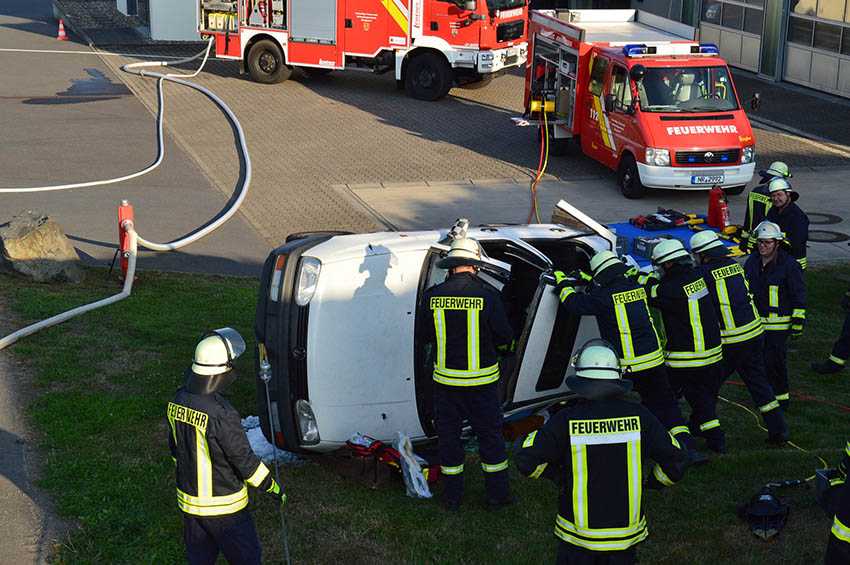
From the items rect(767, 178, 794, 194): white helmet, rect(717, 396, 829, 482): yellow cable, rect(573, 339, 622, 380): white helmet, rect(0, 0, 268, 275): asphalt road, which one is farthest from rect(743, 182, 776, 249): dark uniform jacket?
rect(573, 339, 622, 380): white helmet

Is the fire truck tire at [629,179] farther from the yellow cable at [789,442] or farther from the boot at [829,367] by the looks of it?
the yellow cable at [789,442]

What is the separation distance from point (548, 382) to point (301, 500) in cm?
199

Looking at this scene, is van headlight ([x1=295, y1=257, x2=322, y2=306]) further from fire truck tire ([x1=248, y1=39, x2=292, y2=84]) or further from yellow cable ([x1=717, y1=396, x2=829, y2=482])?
fire truck tire ([x1=248, y1=39, x2=292, y2=84])

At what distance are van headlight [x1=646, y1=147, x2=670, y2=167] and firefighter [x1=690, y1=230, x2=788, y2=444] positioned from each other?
7.44m

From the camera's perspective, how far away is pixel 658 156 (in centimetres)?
1545

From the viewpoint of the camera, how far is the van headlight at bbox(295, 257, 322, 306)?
7180 mm

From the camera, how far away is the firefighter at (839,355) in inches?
379

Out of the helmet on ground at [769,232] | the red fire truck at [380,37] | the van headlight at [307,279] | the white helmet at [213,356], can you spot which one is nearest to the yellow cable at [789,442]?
the helmet on ground at [769,232]

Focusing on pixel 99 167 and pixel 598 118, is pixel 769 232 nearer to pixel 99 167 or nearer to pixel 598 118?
pixel 598 118

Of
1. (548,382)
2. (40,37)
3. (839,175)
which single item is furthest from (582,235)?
(40,37)

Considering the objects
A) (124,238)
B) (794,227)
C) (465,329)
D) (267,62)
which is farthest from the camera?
(267,62)

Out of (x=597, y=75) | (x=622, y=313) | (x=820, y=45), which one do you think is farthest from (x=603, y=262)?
(x=820, y=45)

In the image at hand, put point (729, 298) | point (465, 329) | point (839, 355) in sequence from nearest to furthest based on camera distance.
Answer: point (465, 329), point (729, 298), point (839, 355)

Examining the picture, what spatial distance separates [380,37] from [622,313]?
15.7m
